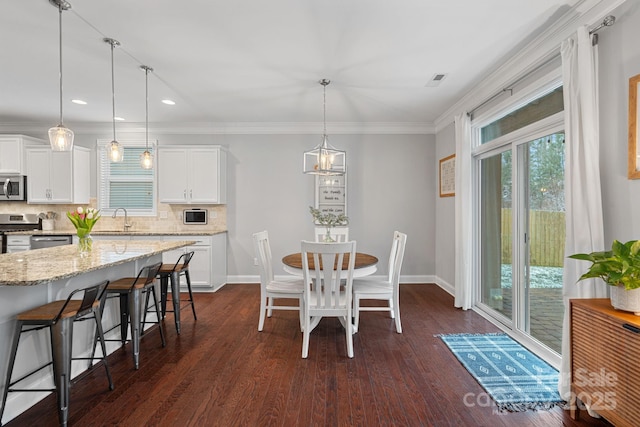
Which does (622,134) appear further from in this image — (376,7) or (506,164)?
(376,7)

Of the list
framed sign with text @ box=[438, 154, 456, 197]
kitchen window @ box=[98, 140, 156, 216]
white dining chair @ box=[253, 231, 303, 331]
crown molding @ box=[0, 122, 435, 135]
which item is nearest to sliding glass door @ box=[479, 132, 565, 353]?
framed sign with text @ box=[438, 154, 456, 197]

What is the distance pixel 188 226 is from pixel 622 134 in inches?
214

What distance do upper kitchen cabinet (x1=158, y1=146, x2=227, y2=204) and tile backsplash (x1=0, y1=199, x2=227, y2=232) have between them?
319mm

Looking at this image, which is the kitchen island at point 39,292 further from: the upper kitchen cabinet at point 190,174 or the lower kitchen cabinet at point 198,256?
the upper kitchen cabinet at point 190,174

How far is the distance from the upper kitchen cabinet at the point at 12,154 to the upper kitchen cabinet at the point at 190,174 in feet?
6.70

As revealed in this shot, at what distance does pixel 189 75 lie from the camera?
3592mm

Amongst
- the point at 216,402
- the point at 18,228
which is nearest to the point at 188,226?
the point at 18,228

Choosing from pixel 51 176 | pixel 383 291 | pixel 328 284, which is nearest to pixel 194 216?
pixel 51 176

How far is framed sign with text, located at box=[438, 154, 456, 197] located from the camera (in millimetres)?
4789

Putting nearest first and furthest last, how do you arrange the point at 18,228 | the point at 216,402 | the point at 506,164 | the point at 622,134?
the point at 622,134 → the point at 216,402 → the point at 506,164 → the point at 18,228

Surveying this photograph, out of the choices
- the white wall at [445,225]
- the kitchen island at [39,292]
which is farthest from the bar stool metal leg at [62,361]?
→ the white wall at [445,225]

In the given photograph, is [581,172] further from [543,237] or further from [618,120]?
[543,237]

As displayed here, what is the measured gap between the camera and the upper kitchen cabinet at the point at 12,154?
199 inches

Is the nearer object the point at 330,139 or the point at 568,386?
the point at 568,386
